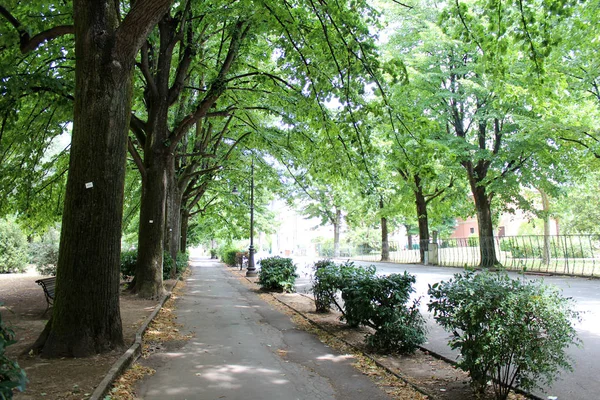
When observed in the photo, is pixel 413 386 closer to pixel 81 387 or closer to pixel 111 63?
pixel 81 387

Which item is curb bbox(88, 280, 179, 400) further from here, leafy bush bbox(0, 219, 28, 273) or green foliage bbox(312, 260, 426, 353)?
leafy bush bbox(0, 219, 28, 273)

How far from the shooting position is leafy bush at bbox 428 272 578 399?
4164 mm

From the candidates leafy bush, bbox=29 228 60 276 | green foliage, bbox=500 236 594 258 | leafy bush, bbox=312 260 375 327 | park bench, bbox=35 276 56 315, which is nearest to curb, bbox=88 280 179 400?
park bench, bbox=35 276 56 315

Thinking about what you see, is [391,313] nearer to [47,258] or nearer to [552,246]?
[552,246]

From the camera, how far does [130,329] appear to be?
782cm

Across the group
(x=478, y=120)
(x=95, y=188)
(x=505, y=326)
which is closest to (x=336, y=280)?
(x=505, y=326)

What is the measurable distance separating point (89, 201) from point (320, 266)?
6.51 meters

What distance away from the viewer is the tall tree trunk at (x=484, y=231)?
23828 millimetres

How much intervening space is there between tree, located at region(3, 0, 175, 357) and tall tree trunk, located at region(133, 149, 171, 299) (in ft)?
18.5

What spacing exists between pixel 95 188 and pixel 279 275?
1033cm

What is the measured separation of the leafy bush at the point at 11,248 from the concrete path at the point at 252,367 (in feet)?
65.7

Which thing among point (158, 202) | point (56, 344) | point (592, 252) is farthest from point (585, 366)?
point (592, 252)

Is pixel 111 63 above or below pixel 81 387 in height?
above

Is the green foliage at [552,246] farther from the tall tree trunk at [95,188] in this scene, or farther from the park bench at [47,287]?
the park bench at [47,287]
